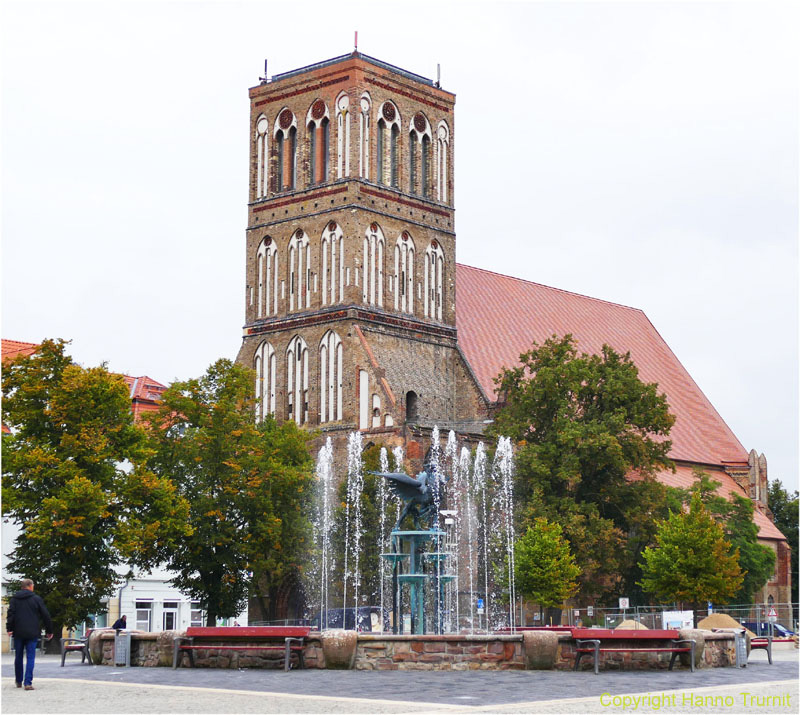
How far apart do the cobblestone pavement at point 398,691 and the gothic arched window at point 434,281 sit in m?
33.3

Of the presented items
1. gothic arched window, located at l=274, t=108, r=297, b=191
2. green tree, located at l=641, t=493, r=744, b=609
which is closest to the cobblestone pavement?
green tree, located at l=641, t=493, r=744, b=609

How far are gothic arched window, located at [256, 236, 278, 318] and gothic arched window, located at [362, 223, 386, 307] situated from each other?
13.1ft

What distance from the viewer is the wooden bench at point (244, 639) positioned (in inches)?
929

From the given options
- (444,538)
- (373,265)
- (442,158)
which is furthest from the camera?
(442,158)

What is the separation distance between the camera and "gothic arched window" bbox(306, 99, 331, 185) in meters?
55.5

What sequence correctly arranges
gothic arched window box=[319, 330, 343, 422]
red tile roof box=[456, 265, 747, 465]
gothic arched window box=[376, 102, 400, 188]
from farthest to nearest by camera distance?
red tile roof box=[456, 265, 747, 465] < gothic arched window box=[376, 102, 400, 188] < gothic arched window box=[319, 330, 343, 422]

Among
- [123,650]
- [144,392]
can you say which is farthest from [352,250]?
[123,650]

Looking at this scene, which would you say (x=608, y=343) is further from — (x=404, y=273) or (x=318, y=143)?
(x=318, y=143)

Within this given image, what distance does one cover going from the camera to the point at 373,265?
54.5 meters

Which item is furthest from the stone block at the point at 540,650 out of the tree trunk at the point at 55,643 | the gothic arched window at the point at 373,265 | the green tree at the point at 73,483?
the gothic arched window at the point at 373,265

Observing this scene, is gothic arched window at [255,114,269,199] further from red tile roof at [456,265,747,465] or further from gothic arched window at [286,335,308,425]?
red tile roof at [456,265,747,465]

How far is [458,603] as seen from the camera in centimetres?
4838

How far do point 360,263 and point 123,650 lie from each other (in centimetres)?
2999

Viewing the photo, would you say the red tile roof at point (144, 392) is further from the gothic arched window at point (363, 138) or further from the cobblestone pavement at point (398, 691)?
the cobblestone pavement at point (398, 691)
